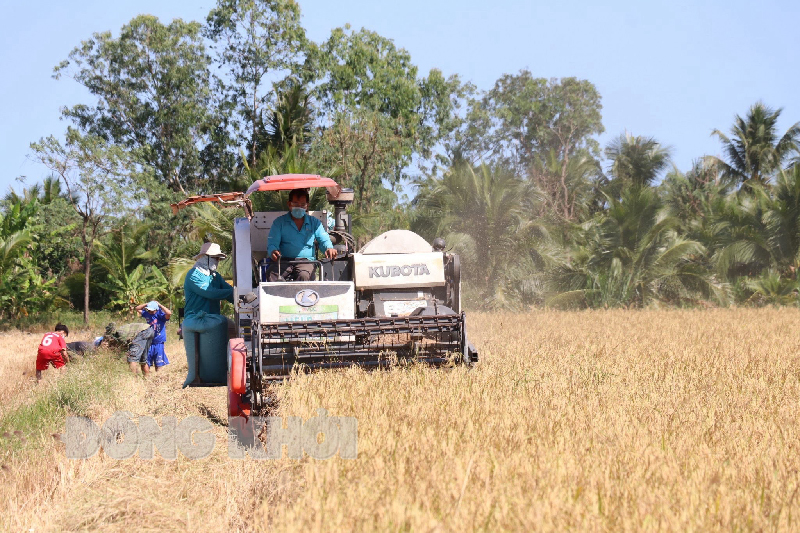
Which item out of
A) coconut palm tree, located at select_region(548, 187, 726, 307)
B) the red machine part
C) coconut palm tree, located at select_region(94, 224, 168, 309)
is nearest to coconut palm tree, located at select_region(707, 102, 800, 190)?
coconut palm tree, located at select_region(548, 187, 726, 307)

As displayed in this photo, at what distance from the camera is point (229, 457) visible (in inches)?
287

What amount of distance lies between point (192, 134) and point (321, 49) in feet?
23.6

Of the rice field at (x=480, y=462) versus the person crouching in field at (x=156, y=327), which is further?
the person crouching in field at (x=156, y=327)

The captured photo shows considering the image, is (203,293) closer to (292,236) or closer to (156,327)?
(292,236)

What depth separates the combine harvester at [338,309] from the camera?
28.1 ft

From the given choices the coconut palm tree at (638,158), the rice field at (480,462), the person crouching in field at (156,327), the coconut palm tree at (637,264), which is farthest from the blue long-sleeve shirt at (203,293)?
the coconut palm tree at (638,158)

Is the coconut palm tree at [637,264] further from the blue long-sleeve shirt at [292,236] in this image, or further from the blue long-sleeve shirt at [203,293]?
the blue long-sleeve shirt at [203,293]

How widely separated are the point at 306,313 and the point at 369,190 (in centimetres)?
2243

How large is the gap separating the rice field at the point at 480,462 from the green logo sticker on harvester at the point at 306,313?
1015 mm

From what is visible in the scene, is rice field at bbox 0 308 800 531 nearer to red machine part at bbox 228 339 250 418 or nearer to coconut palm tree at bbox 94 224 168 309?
red machine part at bbox 228 339 250 418

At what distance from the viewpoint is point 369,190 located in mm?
31547

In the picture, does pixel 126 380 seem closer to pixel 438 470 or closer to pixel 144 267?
pixel 438 470

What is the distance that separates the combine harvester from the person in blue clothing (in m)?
0.19

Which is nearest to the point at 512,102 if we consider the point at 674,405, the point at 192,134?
the point at 192,134
